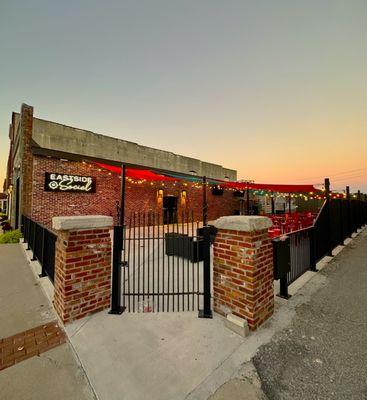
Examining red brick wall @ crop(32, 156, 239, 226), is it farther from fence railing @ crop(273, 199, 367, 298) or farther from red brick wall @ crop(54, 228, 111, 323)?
fence railing @ crop(273, 199, 367, 298)

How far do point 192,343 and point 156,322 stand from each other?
0.71 meters

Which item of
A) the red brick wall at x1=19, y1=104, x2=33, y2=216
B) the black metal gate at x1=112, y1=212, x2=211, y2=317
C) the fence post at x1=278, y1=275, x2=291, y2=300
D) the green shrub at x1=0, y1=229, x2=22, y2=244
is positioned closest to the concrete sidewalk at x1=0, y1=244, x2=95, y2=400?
the black metal gate at x1=112, y1=212, x2=211, y2=317

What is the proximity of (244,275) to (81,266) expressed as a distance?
2.42 metres

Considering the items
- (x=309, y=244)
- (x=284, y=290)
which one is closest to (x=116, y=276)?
(x=284, y=290)

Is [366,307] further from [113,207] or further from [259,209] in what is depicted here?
[259,209]

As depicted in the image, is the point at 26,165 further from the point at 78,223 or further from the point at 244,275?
the point at 244,275

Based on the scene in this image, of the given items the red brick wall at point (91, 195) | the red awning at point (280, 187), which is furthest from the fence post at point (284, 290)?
the red brick wall at point (91, 195)

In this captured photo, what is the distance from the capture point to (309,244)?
5934 millimetres

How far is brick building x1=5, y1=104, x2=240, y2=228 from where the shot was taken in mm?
10414

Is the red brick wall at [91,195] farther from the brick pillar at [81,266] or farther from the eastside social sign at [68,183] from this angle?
the brick pillar at [81,266]

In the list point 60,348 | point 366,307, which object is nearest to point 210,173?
point 366,307

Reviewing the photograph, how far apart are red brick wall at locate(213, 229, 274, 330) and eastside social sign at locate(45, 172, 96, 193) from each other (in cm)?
1057

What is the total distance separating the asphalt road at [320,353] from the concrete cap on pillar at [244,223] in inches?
59.6

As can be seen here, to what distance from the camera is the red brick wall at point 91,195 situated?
34.6ft
